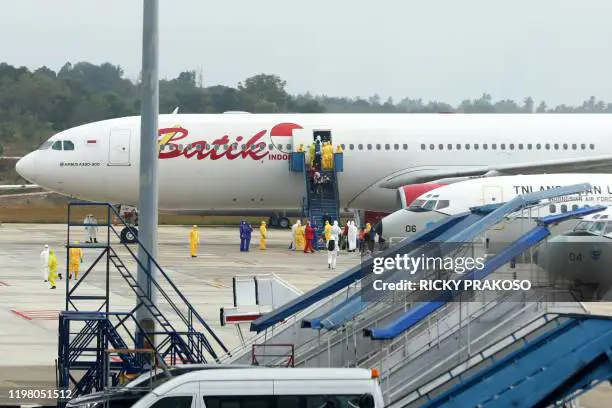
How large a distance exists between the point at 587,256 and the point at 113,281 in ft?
61.6

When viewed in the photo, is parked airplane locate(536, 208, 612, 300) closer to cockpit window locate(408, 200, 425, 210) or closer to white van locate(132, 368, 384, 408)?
white van locate(132, 368, 384, 408)

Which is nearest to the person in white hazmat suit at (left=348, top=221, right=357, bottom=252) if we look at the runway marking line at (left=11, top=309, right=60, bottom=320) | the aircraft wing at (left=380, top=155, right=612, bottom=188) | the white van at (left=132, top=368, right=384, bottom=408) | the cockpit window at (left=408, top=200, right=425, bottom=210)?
the aircraft wing at (left=380, top=155, right=612, bottom=188)

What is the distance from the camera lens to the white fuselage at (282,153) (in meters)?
48.2

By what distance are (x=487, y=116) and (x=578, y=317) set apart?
123ft

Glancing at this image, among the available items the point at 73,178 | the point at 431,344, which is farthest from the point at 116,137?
the point at 431,344

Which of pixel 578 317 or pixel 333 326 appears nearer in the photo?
pixel 578 317

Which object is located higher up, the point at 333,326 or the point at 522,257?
the point at 522,257

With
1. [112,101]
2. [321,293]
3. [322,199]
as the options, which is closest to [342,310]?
[321,293]

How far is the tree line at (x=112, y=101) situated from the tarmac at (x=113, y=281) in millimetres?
23135

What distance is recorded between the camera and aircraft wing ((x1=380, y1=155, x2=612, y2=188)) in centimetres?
4812

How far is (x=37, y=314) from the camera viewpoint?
29.1 meters

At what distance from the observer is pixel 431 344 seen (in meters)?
15.5

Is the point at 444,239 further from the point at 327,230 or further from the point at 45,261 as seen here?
the point at 327,230

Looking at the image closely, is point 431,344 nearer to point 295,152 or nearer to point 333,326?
point 333,326
